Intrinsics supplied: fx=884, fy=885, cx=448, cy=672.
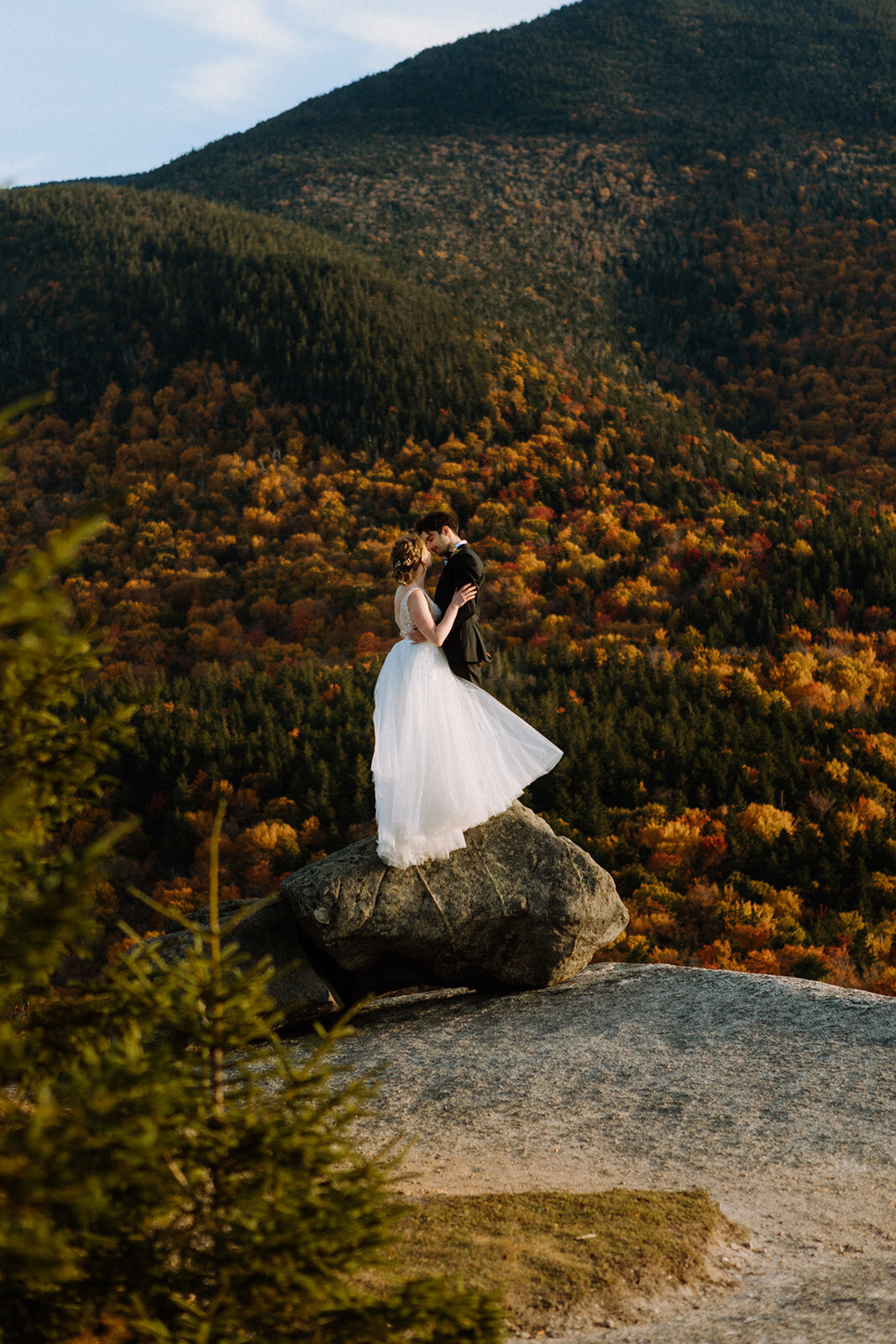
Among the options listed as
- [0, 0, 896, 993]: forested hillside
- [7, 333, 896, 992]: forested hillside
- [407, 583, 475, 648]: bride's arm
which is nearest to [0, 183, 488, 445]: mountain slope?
[0, 0, 896, 993]: forested hillside

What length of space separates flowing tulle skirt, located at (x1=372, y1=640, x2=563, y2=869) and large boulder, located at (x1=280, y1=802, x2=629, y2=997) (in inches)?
11.7

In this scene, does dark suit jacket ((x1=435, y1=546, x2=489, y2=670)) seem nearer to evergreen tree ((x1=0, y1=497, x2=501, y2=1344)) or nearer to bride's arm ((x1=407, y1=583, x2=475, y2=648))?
bride's arm ((x1=407, y1=583, x2=475, y2=648))

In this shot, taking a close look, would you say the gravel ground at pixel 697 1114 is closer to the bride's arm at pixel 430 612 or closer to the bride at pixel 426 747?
the bride at pixel 426 747

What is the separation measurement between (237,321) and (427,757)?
4034 cm

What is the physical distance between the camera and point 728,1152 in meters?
5.82

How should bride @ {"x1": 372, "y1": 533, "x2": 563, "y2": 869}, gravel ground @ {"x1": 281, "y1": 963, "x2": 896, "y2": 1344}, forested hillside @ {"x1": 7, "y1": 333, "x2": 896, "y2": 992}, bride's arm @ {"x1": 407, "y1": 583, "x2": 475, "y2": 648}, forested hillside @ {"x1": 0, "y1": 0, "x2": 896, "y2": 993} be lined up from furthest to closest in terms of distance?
forested hillside @ {"x1": 0, "y1": 0, "x2": 896, "y2": 993} → forested hillside @ {"x1": 7, "y1": 333, "x2": 896, "y2": 992} → bride @ {"x1": 372, "y1": 533, "x2": 563, "y2": 869} → bride's arm @ {"x1": 407, "y1": 583, "x2": 475, "y2": 648} → gravel ground @ {"x1": 281, "y1": 963, "x2": 896, "y2": 1344}

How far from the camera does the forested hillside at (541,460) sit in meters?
18.9

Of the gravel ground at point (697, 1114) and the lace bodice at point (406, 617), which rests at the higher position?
the lace bodice at point (406, 617)

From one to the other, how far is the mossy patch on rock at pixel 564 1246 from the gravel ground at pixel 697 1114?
0.14 metres

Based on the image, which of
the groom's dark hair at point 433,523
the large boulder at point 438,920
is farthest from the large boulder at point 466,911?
the groom's dark hair at point 433,523

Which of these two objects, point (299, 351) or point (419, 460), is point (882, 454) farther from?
point (299, 351)

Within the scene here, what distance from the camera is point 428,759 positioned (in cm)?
754

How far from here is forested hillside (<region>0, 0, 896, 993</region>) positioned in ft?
62.1

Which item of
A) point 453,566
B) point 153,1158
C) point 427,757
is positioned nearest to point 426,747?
point 427,757
